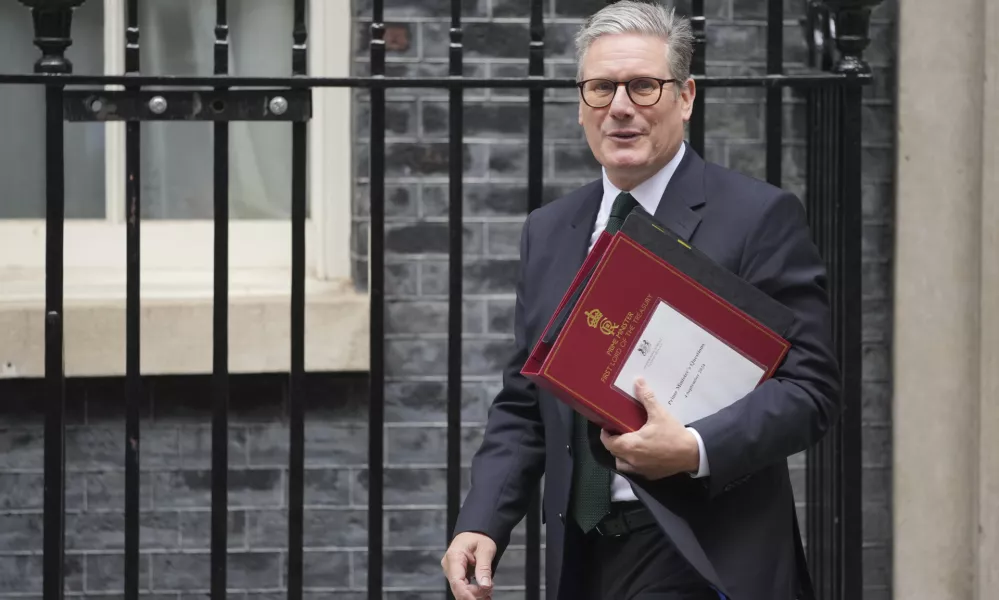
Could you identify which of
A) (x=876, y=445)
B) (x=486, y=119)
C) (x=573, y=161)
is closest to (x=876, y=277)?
(x=876, y=445)

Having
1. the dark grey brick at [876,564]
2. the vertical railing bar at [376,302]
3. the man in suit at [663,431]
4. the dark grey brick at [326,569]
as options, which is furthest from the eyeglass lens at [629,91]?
the dark grey brick at [876,564]

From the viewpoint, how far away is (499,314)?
4.12 meters

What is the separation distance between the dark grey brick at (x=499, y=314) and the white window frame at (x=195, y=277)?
16.2 inches

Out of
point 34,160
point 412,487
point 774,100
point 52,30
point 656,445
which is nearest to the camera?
point 656,445

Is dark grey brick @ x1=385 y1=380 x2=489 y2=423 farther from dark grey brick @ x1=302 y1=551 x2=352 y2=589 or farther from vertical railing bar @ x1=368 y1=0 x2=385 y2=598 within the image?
vertical railing bar @ x1=368 y1=0 x2=385 y2=598

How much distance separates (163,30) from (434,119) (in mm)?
976

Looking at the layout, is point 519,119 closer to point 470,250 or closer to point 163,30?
point 470,250

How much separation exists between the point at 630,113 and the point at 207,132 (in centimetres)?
251

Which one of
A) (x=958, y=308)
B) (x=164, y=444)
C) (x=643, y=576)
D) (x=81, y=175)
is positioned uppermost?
(x=81, y=175)

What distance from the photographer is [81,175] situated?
4.29m

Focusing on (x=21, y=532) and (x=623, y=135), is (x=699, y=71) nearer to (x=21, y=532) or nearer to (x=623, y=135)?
(x=623, y=135)

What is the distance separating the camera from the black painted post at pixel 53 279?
9.11ft

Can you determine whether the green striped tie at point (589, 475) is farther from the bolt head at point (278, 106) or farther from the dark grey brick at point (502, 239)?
the dark grey brick at point (502, 239)

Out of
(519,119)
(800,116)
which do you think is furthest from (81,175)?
(800,116)
